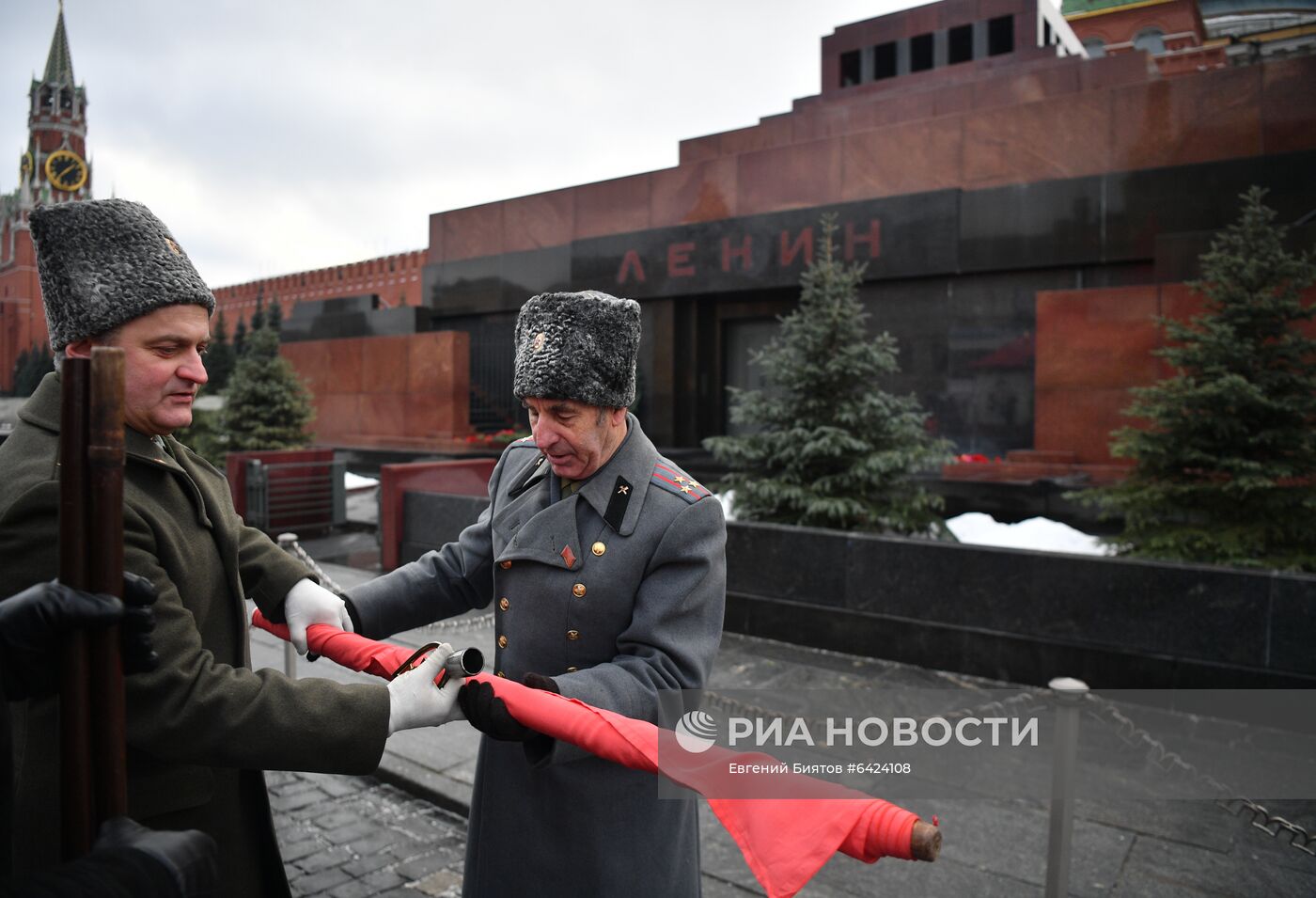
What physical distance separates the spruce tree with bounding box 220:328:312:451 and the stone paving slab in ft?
36.7

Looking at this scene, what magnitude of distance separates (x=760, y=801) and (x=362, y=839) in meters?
3.31

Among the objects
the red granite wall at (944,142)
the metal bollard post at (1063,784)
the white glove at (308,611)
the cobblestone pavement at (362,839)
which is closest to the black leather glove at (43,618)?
the white glove at (308,611)

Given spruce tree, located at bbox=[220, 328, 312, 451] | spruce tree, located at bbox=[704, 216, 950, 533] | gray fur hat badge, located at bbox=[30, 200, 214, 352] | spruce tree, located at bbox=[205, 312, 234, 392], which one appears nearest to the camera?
gray fur hat badge, located at bbox=[30, 200, 214, 352]

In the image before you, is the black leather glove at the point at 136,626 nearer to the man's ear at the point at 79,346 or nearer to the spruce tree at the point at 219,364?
the man's ear at the point at 79,346

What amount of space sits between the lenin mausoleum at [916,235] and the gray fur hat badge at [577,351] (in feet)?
23.1

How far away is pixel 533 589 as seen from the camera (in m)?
2.21

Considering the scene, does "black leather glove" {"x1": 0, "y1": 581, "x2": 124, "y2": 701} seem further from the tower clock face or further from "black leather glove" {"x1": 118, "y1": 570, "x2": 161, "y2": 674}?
the tower clock face

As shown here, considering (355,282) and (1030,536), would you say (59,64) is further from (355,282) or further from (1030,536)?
(355,282)

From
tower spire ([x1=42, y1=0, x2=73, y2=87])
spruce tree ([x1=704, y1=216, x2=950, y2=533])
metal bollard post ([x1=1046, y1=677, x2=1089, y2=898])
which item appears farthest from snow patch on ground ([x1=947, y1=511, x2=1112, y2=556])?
tower spire ([x1=42, y1=0, x2=73, y2=87])

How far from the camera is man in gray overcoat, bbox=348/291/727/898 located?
2.12 meters

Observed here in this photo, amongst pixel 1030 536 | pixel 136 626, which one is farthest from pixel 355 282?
pixel 136 626

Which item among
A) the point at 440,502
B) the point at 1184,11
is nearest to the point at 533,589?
the point at 440,502

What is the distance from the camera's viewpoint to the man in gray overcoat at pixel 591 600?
2115 mm

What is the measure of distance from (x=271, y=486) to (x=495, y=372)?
29.1 ft
